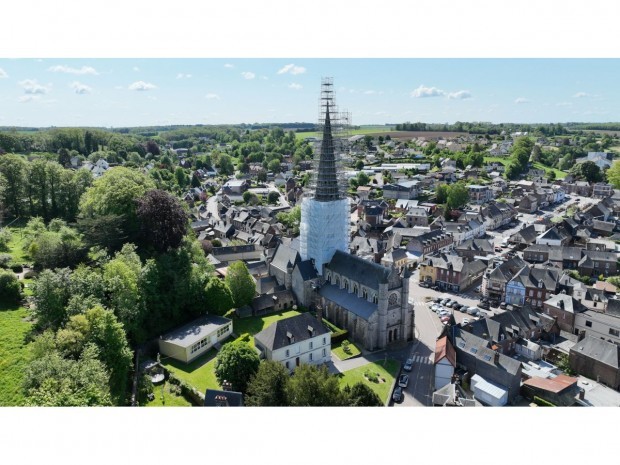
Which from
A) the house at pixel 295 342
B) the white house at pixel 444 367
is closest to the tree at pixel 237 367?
the house at pixel 295 342

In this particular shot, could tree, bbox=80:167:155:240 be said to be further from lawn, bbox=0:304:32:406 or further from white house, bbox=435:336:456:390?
white house, bbox=435:336:456:390

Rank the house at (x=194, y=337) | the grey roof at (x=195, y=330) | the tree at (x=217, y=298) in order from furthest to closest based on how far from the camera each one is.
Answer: the tree at (x=217, y=298), the grey roof at (x=195, y=330), the house at (x=194, y=337)

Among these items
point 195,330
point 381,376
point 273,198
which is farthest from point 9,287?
point 273,198

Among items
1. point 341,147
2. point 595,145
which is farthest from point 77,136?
point 595,145

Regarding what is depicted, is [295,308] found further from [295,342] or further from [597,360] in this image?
[597,360]

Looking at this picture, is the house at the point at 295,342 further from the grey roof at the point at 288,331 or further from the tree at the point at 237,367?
the tree at the point at 237,367

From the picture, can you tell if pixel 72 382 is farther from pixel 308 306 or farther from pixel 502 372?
pixel 502 372
